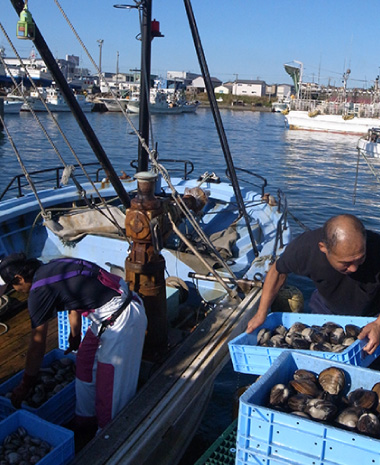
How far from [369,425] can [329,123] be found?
176 ft

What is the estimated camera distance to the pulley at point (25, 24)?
3.96m

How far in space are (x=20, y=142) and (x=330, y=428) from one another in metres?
36.1

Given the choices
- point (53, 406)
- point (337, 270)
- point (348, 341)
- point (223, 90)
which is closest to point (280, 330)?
point (348, 341)

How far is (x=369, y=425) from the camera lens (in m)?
2.72

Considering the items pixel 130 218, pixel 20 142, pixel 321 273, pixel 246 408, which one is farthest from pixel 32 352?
pixel 20 142

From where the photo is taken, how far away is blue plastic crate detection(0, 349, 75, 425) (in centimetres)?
375

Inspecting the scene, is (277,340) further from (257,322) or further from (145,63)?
(145,63)

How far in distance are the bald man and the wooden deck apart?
2.65 m

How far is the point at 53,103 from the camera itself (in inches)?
2483

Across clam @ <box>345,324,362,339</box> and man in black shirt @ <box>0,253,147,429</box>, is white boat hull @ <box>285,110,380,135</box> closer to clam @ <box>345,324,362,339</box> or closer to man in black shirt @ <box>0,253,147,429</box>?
clam @ <box>345,324,362,339</box>

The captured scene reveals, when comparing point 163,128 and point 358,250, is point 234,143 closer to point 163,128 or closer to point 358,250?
point 163,128

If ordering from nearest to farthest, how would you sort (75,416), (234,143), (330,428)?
(330,428) < (75,416) < (234,143)

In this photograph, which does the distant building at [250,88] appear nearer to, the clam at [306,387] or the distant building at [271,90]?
the distant building at [271,90]

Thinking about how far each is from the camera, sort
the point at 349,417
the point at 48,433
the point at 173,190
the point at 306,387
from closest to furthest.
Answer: the point at 349,417
the point at 306,387
the point at 48,433
the point at 173,190
